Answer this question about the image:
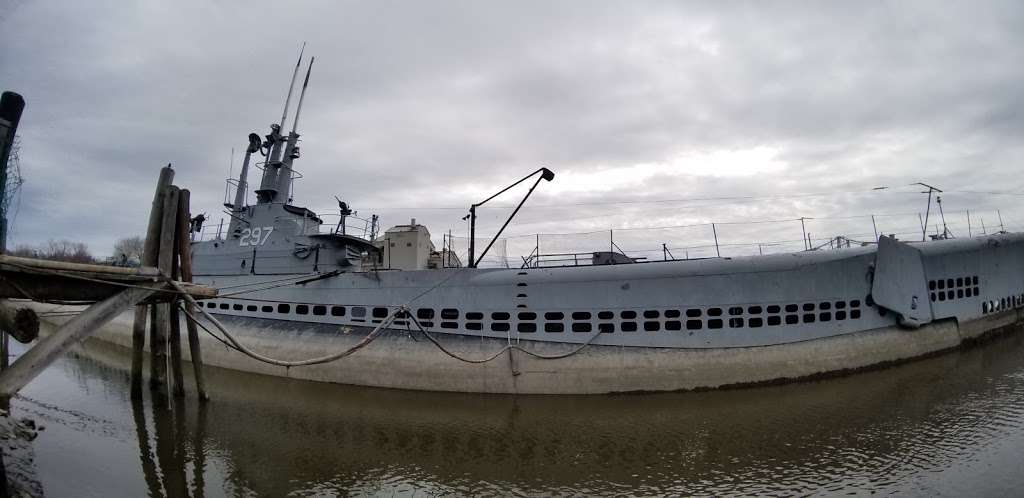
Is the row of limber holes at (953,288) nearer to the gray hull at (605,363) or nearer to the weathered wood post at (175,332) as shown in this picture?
the gray hull at (605,363)

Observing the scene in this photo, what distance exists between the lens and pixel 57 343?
6078 mm

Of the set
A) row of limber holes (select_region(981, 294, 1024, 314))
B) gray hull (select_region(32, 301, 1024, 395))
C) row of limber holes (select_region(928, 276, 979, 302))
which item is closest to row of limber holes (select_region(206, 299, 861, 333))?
gray hull (select_region(32, 301, 1024, 395))

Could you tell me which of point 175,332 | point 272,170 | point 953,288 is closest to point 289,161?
point 272,170

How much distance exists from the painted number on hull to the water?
6335 mm

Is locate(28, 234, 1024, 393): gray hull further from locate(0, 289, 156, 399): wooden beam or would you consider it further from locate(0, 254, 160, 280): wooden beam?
locate(0, 289, 156, 399): wooden beam

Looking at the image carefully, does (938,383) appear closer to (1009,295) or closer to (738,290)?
(738,290)

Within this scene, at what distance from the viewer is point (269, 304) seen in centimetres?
1788

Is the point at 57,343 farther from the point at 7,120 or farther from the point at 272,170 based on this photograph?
the point at 272,170

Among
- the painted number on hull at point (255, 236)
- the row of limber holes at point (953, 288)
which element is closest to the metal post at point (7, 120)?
the painted number on hull at point (255, 236)

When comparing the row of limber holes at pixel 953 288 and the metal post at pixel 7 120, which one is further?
the row of limber holes at pixel 953 288

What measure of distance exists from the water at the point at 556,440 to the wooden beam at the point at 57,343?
9.92 feet

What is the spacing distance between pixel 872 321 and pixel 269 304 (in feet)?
64.1

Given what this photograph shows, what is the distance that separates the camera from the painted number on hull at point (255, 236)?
1870 cm

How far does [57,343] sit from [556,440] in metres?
8.22
